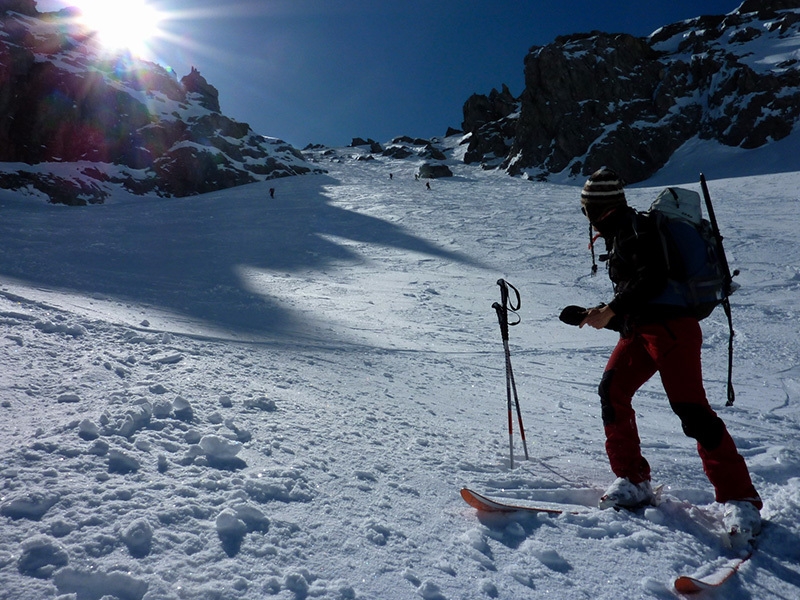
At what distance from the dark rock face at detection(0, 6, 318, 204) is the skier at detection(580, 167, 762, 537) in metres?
47.4

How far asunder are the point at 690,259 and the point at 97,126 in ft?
211

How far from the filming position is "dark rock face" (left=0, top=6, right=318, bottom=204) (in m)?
47.7

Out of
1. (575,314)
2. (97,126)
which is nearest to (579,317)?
(575,314)

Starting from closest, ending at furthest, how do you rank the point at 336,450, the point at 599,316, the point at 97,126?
1. the point at 599,316
2. the point at 336,450
3. the point at 97,126

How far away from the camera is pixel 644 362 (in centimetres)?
294

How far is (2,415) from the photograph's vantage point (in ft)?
9.71

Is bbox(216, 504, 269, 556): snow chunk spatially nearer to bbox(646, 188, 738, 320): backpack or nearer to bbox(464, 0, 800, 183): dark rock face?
bbox(646, 188, 738, 320): backpack

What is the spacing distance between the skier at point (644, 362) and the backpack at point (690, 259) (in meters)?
0.04

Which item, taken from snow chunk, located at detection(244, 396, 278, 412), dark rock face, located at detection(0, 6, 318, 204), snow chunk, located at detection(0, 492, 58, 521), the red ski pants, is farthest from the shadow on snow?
dark rock face, located at detection(0, 6, 318, 204)

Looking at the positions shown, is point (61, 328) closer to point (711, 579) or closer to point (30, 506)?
point (30, 506)

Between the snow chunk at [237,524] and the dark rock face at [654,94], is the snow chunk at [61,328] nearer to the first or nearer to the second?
the snow chunk at [237,524]

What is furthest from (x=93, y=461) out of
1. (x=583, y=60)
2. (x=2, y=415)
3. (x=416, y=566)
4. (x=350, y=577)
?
(x=583, y=60)

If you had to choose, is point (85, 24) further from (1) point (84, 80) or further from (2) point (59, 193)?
(2) point (59, 193)

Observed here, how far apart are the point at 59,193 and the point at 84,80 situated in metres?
21.8
